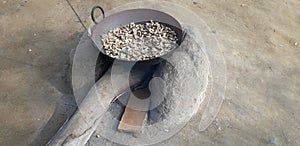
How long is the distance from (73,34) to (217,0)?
1.43m

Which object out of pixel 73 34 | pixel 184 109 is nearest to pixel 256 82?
pixel 184 109

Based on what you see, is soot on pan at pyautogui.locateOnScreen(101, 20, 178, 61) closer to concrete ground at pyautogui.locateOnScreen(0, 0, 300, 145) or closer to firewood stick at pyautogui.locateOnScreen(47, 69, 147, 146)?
firewood stick at pyautogui.locateOnScreen(47, 69, 147, 146)

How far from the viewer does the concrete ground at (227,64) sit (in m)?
2.42

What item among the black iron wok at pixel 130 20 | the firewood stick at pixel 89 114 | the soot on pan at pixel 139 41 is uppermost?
the black iron wok at pixel 130 20

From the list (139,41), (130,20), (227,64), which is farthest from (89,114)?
(227,64)

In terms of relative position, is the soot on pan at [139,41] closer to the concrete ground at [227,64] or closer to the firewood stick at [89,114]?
the firewood stick at [89,114]

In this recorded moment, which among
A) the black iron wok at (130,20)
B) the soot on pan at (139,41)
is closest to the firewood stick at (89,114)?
the soot on pan at (139,41)

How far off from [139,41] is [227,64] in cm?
81

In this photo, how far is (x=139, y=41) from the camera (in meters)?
2.42

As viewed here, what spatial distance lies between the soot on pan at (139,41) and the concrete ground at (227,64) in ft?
1.65

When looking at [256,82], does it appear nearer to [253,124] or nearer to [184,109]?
[253,124]

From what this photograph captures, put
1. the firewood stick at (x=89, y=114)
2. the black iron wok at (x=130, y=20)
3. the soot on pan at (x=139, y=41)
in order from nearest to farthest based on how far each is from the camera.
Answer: the firewood stick at (x=89, y=114), the soot on pan at (x=139, y=41), the black iron wok at (x=130, y=20)

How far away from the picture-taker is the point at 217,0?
3.55m

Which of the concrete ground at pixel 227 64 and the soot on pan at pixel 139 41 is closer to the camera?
the soot on pan at pixel 139 41
